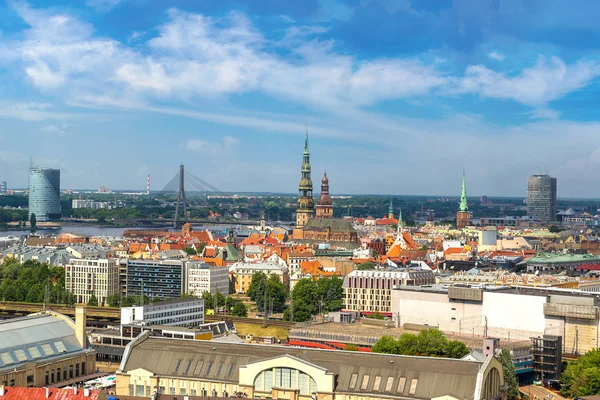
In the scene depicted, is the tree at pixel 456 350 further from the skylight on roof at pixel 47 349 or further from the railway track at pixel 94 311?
the railway track at pixel 94 311

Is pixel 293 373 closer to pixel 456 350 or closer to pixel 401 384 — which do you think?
pixel 401 384

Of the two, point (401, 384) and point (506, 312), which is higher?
point (401, 384)

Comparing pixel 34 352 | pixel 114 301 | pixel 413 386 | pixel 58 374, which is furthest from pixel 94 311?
pixel 413 386

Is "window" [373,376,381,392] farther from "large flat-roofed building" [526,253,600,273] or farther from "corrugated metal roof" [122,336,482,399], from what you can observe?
"large flat-roofed building" [526,253,600,273]

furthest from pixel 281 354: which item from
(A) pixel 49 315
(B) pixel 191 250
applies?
(B) pixel 191 250

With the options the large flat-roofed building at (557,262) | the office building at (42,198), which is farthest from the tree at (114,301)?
the office building at (42,198)

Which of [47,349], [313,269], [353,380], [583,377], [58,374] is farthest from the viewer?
[313,269]
